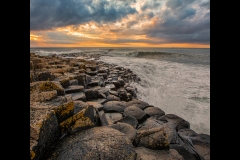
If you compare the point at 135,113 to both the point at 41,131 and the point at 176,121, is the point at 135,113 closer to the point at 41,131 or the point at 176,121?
→ the point at 176,121

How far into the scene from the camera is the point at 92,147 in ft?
6.04

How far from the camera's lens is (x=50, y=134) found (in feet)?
6.01

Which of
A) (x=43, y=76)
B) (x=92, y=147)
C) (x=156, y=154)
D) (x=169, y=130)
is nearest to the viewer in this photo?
(x=92, y=147)

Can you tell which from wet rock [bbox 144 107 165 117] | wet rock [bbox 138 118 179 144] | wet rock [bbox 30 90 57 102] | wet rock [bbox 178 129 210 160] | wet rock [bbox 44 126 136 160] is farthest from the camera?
wet rock [bbox 144 107 165 117]

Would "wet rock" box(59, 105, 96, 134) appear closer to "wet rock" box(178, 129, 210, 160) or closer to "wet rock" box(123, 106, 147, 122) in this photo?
"wet rock" box(123, 106, 147, 122)

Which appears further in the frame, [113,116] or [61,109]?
[113,116]

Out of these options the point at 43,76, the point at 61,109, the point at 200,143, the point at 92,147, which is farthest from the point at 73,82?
the point at 200,143

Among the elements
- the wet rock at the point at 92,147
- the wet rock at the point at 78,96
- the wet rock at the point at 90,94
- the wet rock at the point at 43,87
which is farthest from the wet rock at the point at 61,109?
the wet rock at the point at 90,94

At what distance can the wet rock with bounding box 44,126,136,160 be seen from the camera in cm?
174

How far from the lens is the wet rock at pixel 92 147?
1.74 metres

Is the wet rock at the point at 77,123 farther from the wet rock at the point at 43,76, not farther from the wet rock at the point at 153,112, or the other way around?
the wet rock at the point at 153,112

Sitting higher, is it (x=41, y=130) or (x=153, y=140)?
(x=41, y=130)

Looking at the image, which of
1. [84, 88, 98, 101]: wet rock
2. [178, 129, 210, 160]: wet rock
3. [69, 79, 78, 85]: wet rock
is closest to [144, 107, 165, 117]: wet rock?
[178, 129, 210, 160]: wet rock
